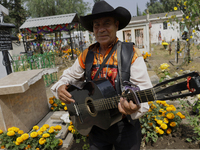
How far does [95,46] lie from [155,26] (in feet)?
83.6

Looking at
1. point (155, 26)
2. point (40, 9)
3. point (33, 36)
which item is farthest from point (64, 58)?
point (155, 26)

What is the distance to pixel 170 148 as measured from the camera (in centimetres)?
248

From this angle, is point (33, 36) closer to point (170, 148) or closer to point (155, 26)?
point (170, 148)

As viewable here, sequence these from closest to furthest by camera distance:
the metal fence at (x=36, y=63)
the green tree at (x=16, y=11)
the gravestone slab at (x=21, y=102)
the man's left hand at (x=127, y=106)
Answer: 1. the man's left hand at (x=127, y=106)
2. the gravestone slab at (x=21, y=102)
3. the metal fence at (x=36, y=63)
4. the green tree at (x=16, y=11)

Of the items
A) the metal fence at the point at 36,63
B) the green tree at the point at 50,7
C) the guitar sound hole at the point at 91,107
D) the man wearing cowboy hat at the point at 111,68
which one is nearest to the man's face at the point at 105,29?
the man wearing cowboy hat at the point at 111,68

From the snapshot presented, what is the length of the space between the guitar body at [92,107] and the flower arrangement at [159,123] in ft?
3.91

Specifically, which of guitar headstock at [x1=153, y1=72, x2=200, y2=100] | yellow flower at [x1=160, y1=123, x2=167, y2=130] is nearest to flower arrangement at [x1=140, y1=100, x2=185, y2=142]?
yellow flower at [x1=160, y1=123, x2=167, y2=130]

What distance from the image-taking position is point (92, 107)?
5.78 ft

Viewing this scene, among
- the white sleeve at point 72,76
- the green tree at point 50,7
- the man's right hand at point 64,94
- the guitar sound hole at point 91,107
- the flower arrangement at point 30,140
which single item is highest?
the green tree at point 50,7

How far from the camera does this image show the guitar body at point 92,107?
1553mm

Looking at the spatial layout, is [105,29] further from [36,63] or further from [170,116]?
[36,63]

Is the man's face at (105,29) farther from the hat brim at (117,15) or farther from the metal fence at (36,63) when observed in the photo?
the metal fence at (36,63)

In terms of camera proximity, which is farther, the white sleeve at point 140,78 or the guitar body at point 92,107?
the guitar body at point 92,107

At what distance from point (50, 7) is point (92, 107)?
2200 cm
